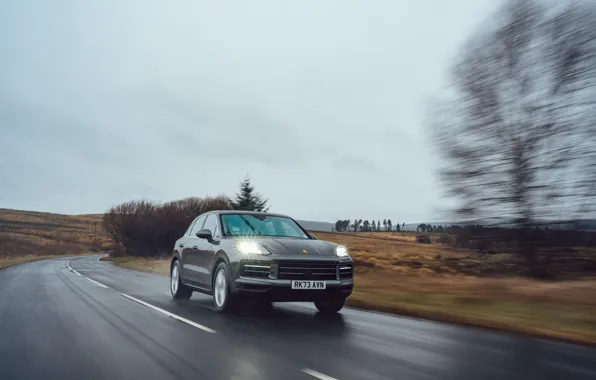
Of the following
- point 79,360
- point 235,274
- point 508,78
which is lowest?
point 79,360

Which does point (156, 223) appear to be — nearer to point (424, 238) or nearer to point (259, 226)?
point (424, 238)

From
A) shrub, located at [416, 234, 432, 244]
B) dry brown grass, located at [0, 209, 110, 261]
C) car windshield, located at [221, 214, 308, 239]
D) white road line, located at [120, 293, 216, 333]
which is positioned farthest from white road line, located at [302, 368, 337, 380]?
dry brown grass, located at [0, 209, 110, 261]

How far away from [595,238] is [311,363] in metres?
9.28

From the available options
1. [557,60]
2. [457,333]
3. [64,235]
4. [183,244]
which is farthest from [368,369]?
[64,235]

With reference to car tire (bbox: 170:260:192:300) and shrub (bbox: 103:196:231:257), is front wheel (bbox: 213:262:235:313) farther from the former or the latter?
shrub (bbox: 103:196:231:257)

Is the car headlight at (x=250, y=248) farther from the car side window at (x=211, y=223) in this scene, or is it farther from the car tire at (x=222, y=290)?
the car side window at (x=211, y=223)

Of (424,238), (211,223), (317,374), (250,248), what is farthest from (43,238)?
(317,374)

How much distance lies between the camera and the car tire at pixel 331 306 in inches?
374

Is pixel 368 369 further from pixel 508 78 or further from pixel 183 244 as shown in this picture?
pixel 508 78

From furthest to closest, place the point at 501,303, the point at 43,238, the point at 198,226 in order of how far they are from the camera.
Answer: the point at 43,238 → the point at 198,226 → the point at 501,303

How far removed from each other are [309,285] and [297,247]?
67 cm

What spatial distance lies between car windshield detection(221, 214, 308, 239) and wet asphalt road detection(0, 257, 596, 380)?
144 cm

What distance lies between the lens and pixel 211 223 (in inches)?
418

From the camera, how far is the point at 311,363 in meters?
5.34
